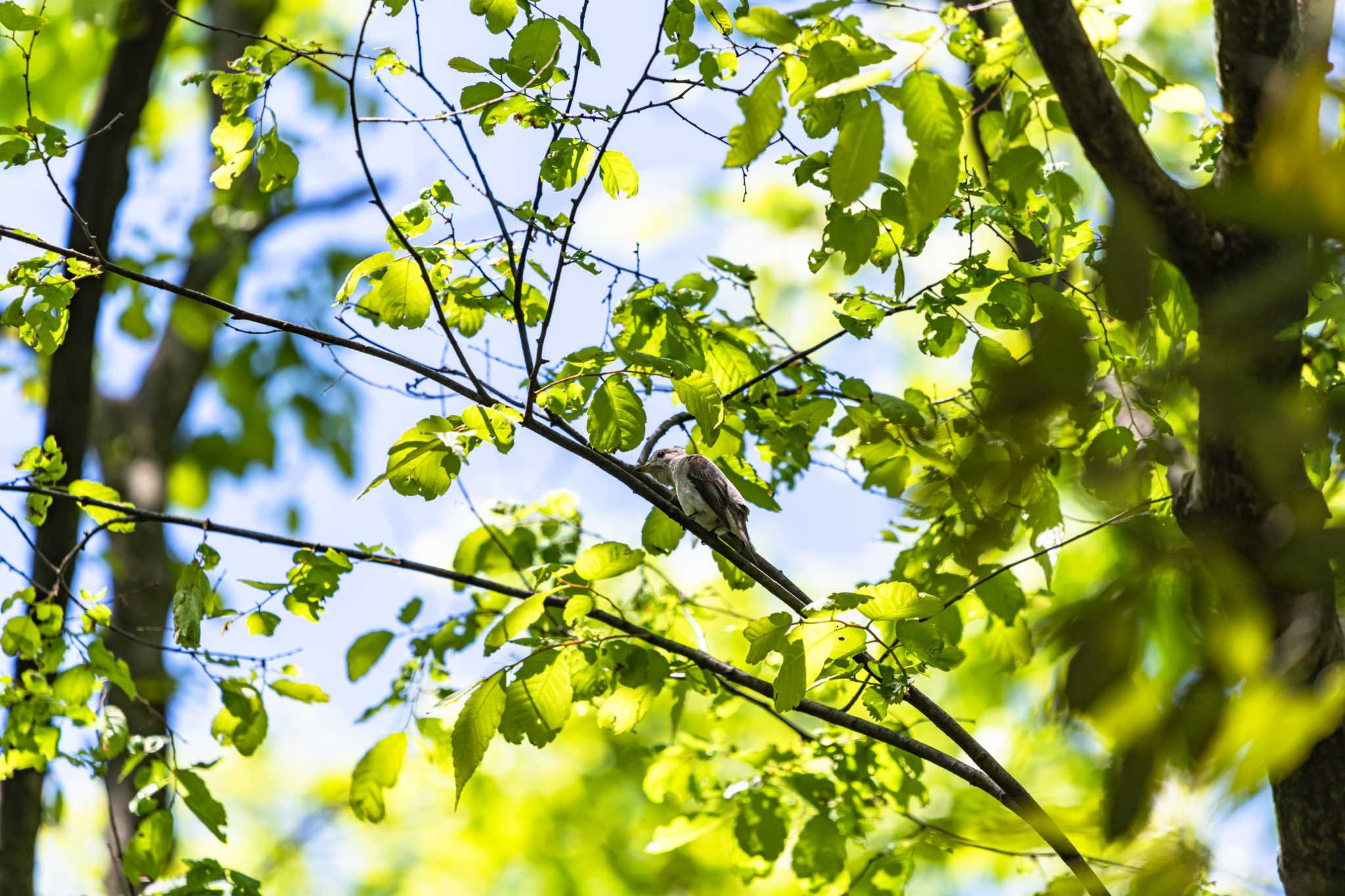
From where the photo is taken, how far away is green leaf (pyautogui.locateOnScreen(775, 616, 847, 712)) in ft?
6.29

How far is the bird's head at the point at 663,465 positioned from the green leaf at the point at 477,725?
1.83 m

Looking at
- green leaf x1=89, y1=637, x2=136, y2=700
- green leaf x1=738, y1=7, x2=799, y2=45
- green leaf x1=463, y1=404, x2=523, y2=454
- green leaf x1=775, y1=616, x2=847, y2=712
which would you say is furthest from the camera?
green leaf x1=89, y1=637, x2=136, y2=700

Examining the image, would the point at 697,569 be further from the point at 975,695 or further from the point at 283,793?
the point at 283,793

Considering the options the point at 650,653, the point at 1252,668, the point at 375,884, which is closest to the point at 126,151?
the point at 650,653

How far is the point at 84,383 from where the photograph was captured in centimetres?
433

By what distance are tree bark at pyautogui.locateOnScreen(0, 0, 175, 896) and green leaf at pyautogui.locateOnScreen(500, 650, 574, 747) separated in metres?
2.39

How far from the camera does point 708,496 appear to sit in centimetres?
386

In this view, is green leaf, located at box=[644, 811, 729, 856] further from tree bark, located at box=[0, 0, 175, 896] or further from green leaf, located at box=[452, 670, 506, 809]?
tree bark, located at box=[0, 0, 175, 896]

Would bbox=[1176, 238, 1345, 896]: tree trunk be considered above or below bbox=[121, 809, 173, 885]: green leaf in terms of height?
below

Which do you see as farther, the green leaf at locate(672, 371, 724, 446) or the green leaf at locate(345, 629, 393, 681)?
the green leaf at locate(345, 629, 393, 681)

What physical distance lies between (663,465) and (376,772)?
1.72 meters

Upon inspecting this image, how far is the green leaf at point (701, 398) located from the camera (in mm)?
2250

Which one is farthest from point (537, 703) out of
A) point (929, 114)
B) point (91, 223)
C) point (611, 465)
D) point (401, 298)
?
point (91, 223)

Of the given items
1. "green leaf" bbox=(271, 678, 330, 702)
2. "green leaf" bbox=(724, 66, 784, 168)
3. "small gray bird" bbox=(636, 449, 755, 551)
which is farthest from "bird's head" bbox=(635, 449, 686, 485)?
"green leaf" bbox=(724, 66, 784, 168)
